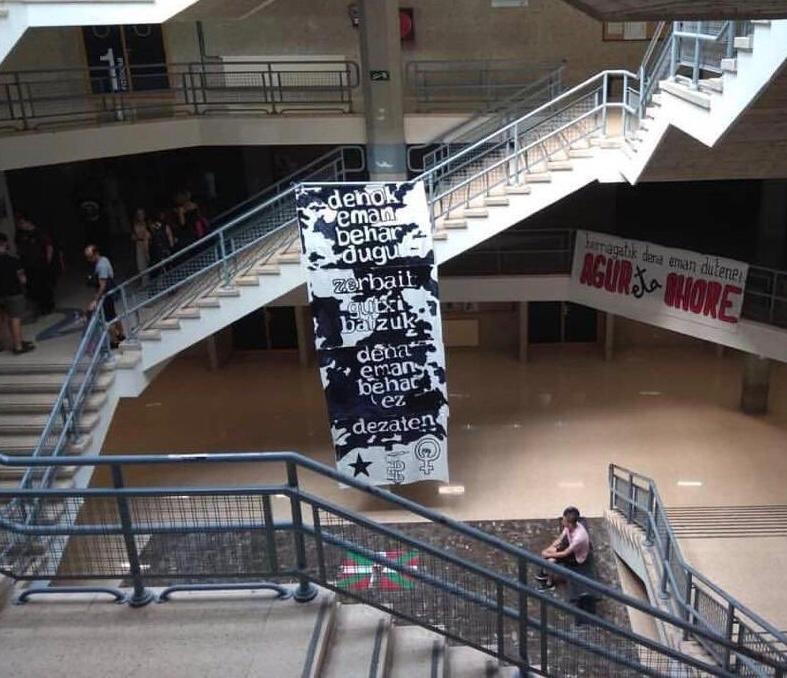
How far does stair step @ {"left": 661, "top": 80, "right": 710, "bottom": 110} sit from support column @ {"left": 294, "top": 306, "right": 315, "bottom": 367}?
382 inches

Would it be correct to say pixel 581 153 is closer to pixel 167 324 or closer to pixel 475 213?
pixel 475 213

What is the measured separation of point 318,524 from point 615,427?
10093 mm

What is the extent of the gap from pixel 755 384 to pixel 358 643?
37.4 feet

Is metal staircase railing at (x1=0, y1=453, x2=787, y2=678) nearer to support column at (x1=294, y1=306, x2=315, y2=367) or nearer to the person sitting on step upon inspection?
the person sitting on step

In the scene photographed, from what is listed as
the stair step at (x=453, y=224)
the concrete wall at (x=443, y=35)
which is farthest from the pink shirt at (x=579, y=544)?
the concrete wall at (x=443, y=35)

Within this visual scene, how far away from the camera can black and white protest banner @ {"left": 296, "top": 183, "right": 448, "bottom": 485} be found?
993 cm

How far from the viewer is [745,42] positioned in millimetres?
5465

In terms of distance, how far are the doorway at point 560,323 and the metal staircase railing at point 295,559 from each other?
12.4 m

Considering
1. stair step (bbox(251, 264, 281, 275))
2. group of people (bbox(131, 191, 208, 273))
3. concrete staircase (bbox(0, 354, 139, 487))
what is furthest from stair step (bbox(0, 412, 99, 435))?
stair step (bbox(251, 264, 281, 275))

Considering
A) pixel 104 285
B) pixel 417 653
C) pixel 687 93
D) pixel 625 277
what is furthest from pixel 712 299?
pixel 417 653

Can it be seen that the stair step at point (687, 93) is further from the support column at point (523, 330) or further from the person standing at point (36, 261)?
the person standing at point (36, 261)

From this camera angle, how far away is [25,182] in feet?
51.8

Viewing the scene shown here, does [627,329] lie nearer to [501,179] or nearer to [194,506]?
[501,179]

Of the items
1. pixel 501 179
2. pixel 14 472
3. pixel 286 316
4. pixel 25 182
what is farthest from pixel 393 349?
pixel 25 182
